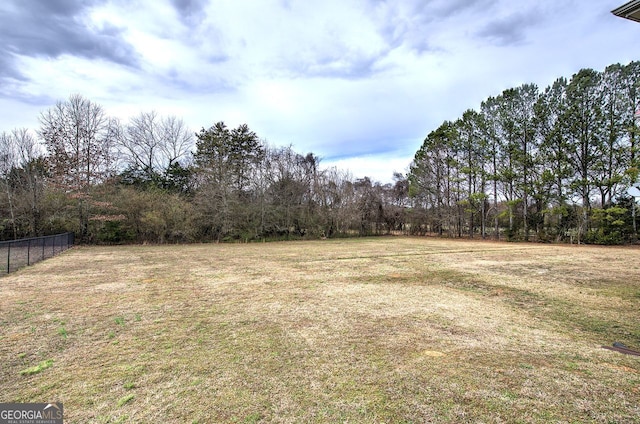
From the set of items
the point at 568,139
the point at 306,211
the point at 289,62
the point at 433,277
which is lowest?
the point at 433,277

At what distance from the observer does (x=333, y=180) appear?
2598 centimetres

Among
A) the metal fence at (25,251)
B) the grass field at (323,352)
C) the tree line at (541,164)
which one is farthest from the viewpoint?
the tree line at (541,164)

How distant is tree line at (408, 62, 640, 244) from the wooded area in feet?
0.25

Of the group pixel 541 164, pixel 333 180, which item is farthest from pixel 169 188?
pixel 541 164

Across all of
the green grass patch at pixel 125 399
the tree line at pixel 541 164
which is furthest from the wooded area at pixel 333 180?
the green grass patch at pixel 125 399

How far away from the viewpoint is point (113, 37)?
9398 millimetres

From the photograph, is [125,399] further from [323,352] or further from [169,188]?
[169,188]

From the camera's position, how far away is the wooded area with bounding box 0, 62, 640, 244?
1797 centimetres

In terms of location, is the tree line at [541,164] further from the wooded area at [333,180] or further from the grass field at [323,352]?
the grass field at [323,352]

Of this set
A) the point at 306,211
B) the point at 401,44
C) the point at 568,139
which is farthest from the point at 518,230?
the point at 401,44

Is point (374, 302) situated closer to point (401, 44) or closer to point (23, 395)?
point (23, 395)

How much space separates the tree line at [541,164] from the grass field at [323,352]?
16409mm

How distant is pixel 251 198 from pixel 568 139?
22.9 m

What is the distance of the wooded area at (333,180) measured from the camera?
59.0ft
